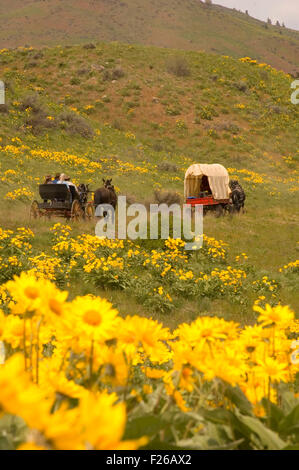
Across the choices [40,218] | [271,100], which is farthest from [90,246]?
[271,100]

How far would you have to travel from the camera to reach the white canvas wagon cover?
64.2 ft

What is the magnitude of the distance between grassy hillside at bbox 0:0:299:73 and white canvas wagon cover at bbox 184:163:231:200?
80.9 m

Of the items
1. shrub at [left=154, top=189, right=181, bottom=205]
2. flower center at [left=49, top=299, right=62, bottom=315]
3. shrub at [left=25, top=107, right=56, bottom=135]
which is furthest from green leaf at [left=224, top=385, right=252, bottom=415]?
shrub at [left=25, top=107, right=56, bottom=135]

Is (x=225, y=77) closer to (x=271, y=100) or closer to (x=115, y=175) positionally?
(x=271, y=100)

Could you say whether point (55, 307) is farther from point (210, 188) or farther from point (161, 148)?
point (161, 148)

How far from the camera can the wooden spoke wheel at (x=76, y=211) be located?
43.7ft

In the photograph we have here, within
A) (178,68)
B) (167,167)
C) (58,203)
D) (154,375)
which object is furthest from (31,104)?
(154,375)

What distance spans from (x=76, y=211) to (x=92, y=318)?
12623 mm

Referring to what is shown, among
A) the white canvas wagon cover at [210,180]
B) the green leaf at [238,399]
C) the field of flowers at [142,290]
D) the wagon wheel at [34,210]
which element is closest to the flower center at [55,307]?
the field of flowers at [142,290]

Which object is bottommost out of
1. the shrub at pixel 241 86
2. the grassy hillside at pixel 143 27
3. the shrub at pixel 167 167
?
the shrub at pixel 167 167

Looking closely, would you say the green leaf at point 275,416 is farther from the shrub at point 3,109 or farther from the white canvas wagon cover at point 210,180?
the shrub at point 3,109

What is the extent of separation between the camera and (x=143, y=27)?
10469 centimetres

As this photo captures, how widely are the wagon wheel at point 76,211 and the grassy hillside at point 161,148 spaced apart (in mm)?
611
